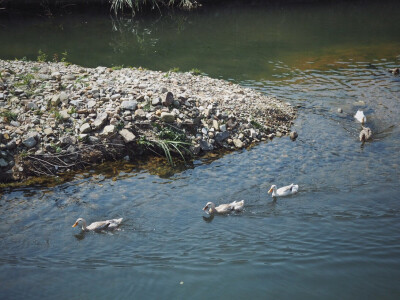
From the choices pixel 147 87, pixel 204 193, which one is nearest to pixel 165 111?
pixel 147 87

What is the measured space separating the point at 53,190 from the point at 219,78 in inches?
425

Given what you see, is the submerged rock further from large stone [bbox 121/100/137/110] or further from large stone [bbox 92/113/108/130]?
large stone [bbox 92/113/108/130]

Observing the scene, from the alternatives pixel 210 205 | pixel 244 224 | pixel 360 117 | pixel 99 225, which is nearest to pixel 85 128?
pixel 99 225

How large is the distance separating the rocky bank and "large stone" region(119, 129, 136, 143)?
12 millimetres

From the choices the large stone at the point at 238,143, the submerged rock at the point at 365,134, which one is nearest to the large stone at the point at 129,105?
the large stone at the point at 238,143

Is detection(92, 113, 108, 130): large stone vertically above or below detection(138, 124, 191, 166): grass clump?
above

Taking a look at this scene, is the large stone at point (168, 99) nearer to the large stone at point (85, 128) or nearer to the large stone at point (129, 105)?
the large stone at point (129, 105)

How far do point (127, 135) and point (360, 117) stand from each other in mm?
8420

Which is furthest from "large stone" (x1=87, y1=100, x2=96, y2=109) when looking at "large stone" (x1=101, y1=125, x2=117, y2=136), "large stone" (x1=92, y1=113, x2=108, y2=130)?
"large stone" (x1=101, y1=125, x2=117, y2=136)

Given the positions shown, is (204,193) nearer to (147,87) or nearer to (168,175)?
(168,175)

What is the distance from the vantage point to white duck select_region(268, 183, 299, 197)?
1098 centimetres

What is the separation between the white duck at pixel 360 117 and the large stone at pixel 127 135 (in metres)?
8.18

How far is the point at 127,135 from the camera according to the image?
12.9m

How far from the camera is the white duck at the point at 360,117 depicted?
15.3m
